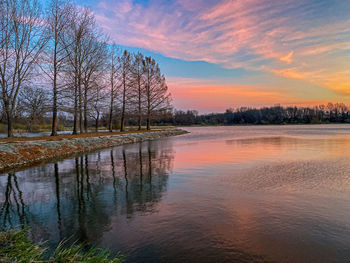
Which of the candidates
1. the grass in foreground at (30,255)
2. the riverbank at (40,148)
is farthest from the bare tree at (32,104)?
the grass in foreground at (30,255)

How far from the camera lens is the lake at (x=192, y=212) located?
160 inches

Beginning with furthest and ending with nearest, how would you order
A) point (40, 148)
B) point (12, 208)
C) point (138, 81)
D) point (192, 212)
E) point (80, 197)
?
point (138, 81) < point (40, 148) < point (80, 197) < point (12, 208) < point (192, 212)

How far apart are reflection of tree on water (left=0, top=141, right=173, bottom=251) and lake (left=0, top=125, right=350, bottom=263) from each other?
25mm

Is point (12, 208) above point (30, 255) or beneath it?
beneath

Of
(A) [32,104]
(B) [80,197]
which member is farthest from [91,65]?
(B) [80,197]

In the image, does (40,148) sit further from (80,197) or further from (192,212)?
(192,212)

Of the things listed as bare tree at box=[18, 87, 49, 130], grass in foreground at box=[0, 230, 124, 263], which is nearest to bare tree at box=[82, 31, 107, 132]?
bare tree at box=[18, 87, 49, 130]

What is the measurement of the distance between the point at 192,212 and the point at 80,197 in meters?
3.47

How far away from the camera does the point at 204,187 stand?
25.7ft

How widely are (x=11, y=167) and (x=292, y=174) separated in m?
13.2

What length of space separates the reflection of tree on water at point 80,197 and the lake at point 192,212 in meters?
0.03

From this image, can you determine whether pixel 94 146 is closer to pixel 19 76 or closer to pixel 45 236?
pixel 19 76

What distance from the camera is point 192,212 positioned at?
5.68 m

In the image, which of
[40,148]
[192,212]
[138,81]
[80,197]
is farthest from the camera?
Result: [138,81]
